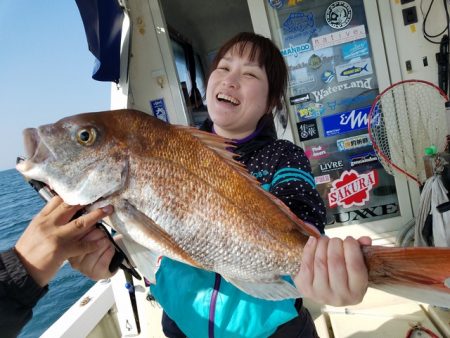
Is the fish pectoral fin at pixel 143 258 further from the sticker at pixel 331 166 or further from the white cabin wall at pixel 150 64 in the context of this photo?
the sticker at pixel 331 166

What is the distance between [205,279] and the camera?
1369 millimetres

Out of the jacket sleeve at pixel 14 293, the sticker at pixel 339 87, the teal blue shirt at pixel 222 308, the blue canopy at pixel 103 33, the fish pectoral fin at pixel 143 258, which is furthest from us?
the sticker at pixel 339 87

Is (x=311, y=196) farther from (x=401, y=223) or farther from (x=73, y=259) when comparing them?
(x=401, y=223)

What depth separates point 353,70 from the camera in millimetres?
3400

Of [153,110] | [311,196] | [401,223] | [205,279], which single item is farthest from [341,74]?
[205,279]

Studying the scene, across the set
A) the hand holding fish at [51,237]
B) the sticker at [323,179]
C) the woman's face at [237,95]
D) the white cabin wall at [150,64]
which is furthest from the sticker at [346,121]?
the hand holding fish at [51,237]

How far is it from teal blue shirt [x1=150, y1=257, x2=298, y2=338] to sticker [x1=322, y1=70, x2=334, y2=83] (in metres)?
2.72

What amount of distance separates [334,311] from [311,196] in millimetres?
1829

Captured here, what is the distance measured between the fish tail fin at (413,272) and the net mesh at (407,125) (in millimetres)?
2614

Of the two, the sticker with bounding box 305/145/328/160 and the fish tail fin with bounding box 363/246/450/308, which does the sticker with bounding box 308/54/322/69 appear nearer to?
the sticker with bounding box 305/145/328/160

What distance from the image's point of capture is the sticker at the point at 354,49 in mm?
3324

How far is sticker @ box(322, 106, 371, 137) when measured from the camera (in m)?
3.48

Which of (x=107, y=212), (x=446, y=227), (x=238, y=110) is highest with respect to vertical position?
(x=238, y=110)

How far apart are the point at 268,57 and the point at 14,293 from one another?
4.89 feet
